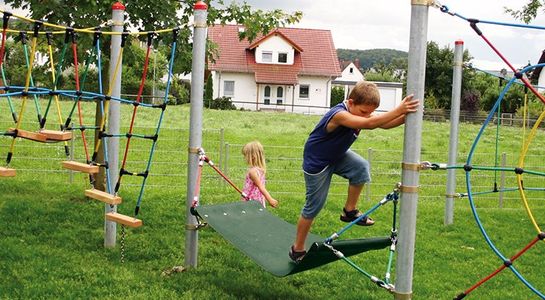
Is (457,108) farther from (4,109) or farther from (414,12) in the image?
(4,109)

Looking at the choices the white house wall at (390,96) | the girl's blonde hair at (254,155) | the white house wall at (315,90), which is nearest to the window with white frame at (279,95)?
the white house wall at (315,90)

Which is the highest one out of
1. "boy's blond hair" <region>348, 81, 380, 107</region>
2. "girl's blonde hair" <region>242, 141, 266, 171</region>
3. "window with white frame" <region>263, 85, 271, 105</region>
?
"window with white frame" <region>263, 85, 271, 105</region>

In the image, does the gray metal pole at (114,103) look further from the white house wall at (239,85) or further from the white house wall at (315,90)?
the white house wall at (315,90)

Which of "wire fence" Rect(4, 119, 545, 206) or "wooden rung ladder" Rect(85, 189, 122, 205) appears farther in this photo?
"wire fence" Rect(4, 119, 545, 206)

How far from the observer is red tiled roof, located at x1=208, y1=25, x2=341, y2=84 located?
37.0 m

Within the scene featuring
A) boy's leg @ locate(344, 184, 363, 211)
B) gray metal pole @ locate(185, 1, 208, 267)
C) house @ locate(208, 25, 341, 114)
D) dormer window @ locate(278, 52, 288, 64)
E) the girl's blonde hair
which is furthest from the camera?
dormer window @ locate(278, 52, 288, 64)

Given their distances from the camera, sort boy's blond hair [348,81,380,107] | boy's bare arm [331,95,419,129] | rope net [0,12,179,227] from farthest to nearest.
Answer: rope net [0,12,179,227]
boy's blond hair [348,81,380,107]
boy's bare arm [331,95,419,129]

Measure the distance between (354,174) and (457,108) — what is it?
12.8ft

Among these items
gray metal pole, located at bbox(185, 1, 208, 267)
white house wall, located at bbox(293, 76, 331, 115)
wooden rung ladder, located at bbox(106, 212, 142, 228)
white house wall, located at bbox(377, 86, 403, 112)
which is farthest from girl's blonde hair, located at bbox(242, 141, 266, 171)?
white house wall, located at bbox(377, 86, 403, 112)

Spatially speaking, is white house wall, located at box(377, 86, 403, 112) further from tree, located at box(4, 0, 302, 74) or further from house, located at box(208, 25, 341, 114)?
tree, located at box(4, 0, 302, 74)

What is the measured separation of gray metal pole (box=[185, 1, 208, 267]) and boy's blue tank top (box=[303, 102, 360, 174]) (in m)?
1.46

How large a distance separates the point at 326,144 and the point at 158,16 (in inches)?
166

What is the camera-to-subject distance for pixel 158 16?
8.09 m

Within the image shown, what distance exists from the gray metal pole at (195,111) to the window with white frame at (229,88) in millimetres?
31862
